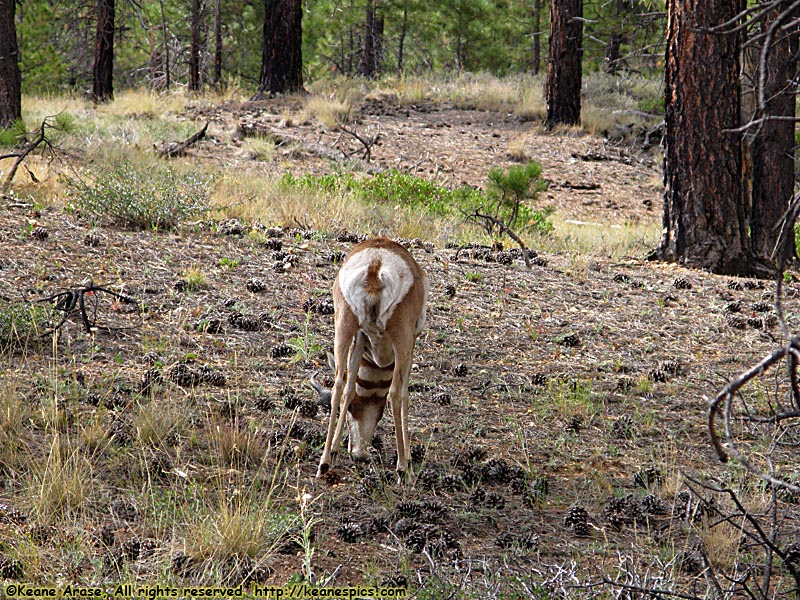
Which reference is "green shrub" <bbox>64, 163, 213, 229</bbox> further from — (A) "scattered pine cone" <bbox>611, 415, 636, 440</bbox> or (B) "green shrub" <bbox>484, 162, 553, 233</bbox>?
(A) "scattered pine cone" <bbox>611, 415, 636, 440</bbox>

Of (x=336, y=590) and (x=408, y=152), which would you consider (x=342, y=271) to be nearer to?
(x=336, y=590)

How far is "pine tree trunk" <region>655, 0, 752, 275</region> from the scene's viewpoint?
7.23 metres

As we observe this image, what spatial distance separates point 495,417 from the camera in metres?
4.74

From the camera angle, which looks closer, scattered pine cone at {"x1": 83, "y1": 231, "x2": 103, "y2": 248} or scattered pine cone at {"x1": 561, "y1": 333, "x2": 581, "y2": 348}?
scattered pine cone at {"x1": 561, "y1": 333, "x2": 581, "y2": 348}

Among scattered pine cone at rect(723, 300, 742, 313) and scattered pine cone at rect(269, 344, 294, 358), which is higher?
scattered pine cone at rect(723, 300, 742, 313)

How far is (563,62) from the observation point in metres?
15.6

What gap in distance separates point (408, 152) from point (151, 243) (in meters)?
7.82

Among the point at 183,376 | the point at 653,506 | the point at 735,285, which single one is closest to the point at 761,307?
the point at 735,285

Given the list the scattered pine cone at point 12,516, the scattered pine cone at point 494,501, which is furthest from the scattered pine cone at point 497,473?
the scattered pine cone at point 12,516

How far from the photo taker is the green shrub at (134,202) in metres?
7.28

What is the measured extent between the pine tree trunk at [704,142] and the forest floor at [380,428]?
0.39 metres

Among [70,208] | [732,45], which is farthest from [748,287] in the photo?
[70,208]

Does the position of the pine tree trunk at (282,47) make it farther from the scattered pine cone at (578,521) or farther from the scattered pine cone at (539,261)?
the scattered pine cone at (578,521)

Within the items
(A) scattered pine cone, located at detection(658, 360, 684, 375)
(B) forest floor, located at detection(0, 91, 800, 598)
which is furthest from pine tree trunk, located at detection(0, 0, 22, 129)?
(A) scattered pine cone, located at detection(658, 360, 684, 375)
